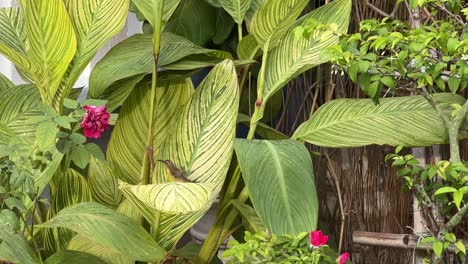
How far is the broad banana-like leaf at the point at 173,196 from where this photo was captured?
5.05 ft

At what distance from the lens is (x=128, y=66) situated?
1905 millimetres

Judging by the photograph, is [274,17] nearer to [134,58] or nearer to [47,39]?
[134,58]

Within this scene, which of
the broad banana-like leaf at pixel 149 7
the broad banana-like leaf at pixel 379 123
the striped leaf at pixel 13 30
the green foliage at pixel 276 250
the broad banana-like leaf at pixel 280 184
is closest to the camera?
the green foliage at pixel 276 250

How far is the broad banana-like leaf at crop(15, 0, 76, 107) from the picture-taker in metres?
1.82

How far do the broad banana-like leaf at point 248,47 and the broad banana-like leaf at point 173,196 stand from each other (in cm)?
44

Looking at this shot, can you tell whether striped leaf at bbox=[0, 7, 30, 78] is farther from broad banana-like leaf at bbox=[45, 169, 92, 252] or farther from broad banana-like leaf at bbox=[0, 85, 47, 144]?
broad banana-like leaf at bbox=[45, 169, 92, 252]

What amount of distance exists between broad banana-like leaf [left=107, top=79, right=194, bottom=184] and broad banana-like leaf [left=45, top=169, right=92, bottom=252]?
0.10 m

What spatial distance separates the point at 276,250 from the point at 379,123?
0.41 meters

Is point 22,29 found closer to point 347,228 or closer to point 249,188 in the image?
point 249,188

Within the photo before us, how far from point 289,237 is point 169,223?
1.04 ft

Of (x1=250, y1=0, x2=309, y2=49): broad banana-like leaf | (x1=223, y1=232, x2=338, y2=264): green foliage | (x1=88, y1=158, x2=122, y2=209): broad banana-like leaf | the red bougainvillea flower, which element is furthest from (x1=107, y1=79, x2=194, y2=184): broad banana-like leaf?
(x1=223, y1=232, x2=338, y2=264): green foliage

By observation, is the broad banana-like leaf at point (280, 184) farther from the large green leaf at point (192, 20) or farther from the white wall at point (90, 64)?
the white wall at point (90, 64)

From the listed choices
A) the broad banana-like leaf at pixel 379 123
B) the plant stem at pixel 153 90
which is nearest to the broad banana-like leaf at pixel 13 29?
the plant stem at pixel 153 90

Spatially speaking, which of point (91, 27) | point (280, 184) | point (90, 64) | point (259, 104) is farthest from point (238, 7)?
point (90, 64)
